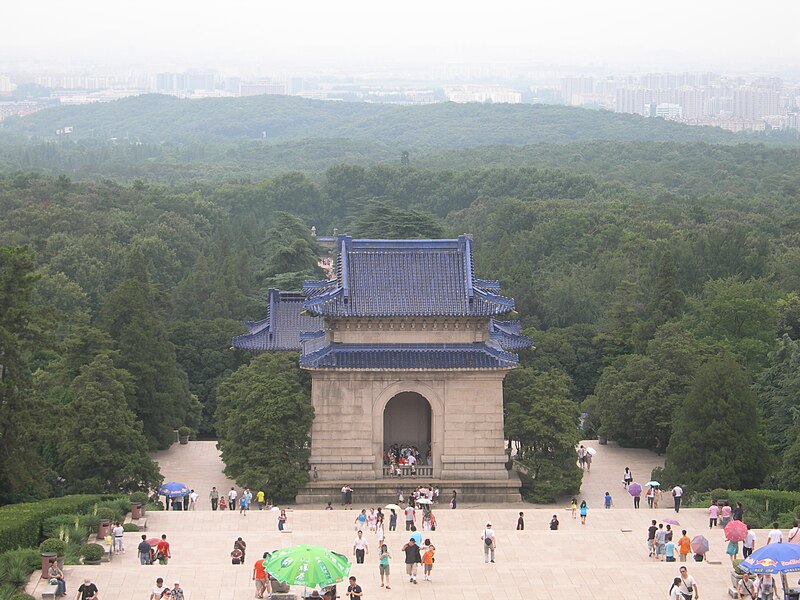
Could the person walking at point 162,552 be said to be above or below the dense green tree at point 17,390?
below

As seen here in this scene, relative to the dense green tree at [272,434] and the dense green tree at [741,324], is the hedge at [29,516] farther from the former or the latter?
the dense green tree at [741,324]

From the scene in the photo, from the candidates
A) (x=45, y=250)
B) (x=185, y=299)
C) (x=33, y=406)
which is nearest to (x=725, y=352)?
(x=33, y=406)

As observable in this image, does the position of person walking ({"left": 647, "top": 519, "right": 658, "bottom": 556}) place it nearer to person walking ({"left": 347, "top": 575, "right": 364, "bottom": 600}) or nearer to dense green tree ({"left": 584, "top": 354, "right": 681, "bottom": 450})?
person walking ({"left": 347, "top": 575, "right": 364, "bottom": 600})

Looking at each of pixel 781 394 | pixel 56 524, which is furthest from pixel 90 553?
pixel 781 394

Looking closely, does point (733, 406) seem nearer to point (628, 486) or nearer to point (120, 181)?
point (628, 486)

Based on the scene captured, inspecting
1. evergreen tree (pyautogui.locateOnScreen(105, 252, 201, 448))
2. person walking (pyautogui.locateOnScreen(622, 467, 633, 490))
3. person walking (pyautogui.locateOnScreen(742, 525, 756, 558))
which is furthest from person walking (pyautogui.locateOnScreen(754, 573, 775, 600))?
evergreen tree (pyautogui.locateOnScreen(105, 252, 201, 448))

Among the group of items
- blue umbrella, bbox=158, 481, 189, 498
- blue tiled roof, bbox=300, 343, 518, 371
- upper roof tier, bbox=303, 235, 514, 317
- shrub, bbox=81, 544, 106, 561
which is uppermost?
upper roof tier, bbox=303, 235, 514, 317

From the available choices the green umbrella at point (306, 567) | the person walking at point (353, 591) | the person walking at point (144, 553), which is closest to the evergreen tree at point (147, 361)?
the person walking at point (144, 553)
